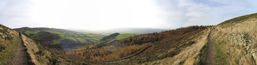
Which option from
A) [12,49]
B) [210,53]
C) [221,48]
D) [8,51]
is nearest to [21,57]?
[8,51]

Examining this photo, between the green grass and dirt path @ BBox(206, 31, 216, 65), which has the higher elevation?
the green grass

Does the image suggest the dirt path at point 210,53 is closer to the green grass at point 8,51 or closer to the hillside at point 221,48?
the hillside at point 221,48

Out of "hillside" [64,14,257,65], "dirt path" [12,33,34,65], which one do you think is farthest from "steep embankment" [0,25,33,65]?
"hillside" [64,14,257,65]

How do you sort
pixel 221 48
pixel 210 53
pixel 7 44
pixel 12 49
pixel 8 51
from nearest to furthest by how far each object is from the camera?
1. pixel 8 51
2. pixel 12 49
3. pixel 7 44
4. pixel 210 53
5. pixel 221 48

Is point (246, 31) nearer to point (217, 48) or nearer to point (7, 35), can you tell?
point (217, 48)

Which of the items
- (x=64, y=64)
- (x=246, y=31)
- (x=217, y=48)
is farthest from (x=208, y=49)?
(x=64, y=64)

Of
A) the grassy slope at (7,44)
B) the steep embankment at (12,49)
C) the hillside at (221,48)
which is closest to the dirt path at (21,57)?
the steep embankment at (12,49)

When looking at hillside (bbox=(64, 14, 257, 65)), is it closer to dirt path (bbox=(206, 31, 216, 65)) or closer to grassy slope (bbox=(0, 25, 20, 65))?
dirt path (bbox=(206, 31, 216, 65))

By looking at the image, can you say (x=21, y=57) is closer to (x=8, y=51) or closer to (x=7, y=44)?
(x=8, y=51)

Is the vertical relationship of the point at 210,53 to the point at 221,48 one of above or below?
below

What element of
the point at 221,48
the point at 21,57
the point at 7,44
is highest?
the point at 7,44

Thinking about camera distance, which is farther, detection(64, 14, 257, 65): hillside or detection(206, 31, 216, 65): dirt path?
detection(64, 14, 257, 65): hillside
